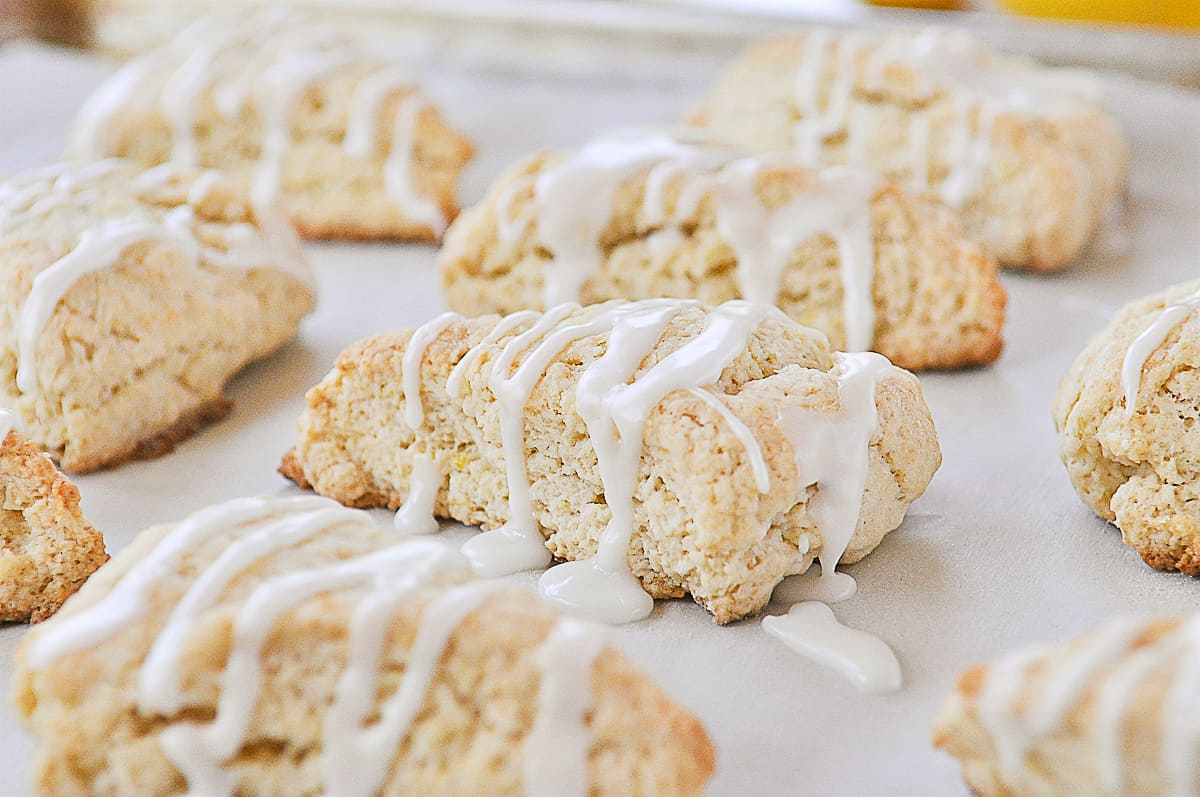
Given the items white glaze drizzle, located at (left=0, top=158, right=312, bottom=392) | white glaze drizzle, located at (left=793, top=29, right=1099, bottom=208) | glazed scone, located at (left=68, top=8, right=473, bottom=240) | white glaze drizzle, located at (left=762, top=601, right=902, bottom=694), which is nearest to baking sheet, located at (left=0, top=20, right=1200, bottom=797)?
white glaze drizzle, located at (left=762, top=601, right=902, bottom=694)

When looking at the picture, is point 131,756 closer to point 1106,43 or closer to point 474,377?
point 474,377

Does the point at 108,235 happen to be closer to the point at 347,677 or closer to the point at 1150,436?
the point at 347,677

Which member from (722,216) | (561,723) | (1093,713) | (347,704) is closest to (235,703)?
(347,704)

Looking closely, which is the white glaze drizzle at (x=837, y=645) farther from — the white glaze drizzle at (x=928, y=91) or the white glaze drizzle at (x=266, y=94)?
the white glaze drizzle at (x=266, y=94)

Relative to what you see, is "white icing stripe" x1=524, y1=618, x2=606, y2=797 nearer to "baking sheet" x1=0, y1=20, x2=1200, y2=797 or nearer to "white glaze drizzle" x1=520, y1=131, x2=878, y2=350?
"baking sheet" x1=0, y1=20, x2=1200, y2=797

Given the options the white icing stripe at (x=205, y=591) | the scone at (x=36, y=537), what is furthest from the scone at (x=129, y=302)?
the white icing stripe at (x=205, y=591)
